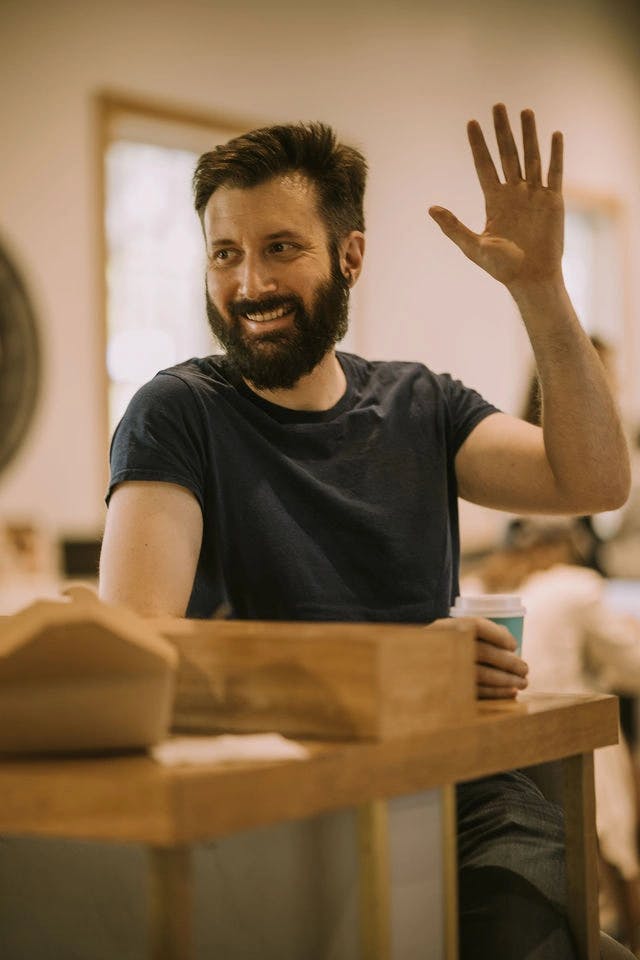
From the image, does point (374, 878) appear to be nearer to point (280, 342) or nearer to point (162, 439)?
point (162, 439)

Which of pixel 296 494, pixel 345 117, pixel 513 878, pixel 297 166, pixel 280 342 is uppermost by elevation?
pixel 345 117

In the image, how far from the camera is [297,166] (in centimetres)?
192

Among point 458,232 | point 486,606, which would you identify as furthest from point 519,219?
point 486,606

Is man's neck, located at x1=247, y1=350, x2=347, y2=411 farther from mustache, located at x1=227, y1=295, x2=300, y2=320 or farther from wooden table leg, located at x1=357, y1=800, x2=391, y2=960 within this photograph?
wooden table leg, located at x1=357, y1=800, x2=391, y2=960

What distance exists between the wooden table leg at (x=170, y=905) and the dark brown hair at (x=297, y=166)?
1.24m

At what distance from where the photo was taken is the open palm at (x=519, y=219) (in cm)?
162

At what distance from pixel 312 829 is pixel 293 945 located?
0.10 meters

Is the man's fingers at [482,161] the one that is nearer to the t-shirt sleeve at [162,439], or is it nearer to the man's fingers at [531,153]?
the man's fingers at [531,153]

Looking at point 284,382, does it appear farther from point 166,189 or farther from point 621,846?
point 166,189

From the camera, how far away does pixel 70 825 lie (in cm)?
88

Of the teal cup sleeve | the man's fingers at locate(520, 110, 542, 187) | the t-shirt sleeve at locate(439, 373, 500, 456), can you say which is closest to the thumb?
the man's fingers at locate(520, 110, 542, 187)

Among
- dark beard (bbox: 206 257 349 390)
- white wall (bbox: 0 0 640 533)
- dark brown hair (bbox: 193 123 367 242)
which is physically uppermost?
white wall (bbox: 0 0 640 533)

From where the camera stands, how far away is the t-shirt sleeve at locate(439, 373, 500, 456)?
78.0 inches

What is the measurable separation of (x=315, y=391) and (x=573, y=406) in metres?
0.41
